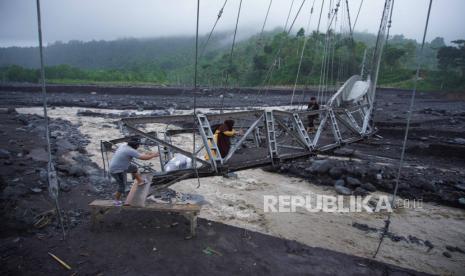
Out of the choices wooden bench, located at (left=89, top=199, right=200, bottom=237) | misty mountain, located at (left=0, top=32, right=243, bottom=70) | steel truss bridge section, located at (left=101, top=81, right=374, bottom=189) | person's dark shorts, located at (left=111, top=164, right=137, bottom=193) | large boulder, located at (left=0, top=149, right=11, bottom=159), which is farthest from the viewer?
misty mountain, located at (left=0, top=32, right=243, bottom=70)

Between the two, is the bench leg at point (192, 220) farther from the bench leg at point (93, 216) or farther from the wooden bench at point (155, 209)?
the bench leg at point (93, 216)

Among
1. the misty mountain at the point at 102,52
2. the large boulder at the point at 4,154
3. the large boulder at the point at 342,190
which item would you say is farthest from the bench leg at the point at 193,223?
the misty mountain at the point at 102,52

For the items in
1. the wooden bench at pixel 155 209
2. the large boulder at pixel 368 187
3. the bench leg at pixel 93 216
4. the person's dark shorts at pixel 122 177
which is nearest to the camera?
the wooden bench at pixel 155 209

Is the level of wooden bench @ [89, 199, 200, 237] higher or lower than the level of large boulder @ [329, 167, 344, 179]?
higher

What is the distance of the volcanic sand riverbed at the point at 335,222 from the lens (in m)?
5.82

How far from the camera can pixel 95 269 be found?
4383mm

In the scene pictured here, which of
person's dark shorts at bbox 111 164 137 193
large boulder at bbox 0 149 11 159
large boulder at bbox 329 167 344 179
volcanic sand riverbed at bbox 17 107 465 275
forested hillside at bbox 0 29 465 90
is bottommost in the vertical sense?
volcanic sand riverbed at bbox 17 107 465 275

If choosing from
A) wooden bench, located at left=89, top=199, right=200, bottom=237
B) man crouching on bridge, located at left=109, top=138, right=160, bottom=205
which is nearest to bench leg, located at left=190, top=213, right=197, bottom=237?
wooden bench, located at left=89, top=199, right=200, bottom=237

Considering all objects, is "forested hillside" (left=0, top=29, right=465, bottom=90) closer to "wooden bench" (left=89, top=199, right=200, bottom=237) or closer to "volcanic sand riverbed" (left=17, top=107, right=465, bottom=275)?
"volcanic sand riverbed" (left=17, top=107, right=465, bottom=275)

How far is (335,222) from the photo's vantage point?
7.10 meters

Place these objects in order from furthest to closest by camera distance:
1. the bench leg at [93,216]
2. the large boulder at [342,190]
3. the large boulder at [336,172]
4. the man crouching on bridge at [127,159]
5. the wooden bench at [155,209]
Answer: the large boulder at [336,172] < the large boulder at [342,190] < the man crouching on bridge at [127,159] < the bench leg at [93,216] < the wooden bench at [155,209]

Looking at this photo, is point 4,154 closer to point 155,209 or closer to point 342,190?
point 155,209

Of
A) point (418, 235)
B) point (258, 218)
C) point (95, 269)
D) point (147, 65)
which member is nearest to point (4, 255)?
point (95, 269)

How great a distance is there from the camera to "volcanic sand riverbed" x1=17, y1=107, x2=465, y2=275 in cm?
582
